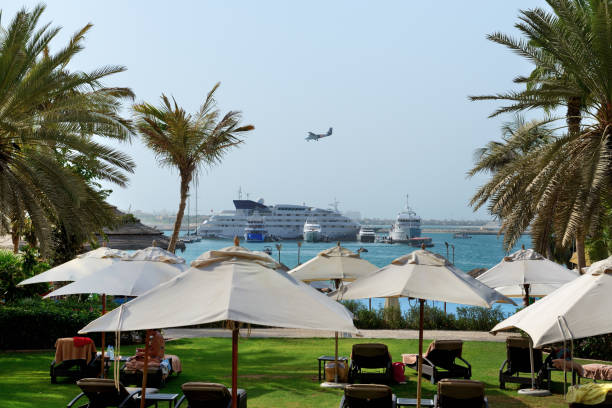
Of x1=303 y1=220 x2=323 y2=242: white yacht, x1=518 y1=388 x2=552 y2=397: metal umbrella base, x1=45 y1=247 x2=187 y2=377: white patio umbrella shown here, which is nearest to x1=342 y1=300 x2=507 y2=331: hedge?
x1=518 y1=388 x2=552 y2=397: metal umbrella base

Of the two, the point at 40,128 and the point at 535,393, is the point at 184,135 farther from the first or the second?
the point at 535,393

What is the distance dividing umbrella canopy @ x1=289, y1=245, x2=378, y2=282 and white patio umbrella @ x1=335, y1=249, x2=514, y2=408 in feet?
14.5

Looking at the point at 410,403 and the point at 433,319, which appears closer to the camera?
the point at 410,403

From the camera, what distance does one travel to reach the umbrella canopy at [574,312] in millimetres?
6328

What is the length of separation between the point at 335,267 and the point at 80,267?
16.1 feet

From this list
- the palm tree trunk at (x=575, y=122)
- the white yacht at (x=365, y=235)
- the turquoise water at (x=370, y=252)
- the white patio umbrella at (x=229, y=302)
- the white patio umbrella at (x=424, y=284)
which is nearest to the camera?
the white patio umbrella at (x=229, y=302)

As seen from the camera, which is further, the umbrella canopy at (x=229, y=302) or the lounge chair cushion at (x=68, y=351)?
the lounge chair cushion at (x=68, y=351)

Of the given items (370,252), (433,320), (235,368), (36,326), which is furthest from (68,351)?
(370,252)

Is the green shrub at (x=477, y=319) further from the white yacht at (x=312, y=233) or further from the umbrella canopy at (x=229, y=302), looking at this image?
the white yacht at (x=312, y=233)

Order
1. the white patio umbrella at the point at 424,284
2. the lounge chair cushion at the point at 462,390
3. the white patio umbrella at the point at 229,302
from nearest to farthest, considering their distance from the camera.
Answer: the white patio umbrella at the point at 229,302, the white patio umbrella at the point at 424,284, the lounge chair cushion at the point at 462,390

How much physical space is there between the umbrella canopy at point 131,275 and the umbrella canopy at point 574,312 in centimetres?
547

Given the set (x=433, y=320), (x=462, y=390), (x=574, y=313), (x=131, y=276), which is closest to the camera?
(x=574, y=313)

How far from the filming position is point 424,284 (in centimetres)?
842

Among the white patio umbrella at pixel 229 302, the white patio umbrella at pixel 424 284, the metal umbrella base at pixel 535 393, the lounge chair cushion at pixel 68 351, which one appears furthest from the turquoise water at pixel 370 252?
the white patio umbrella at pixel 229 302
